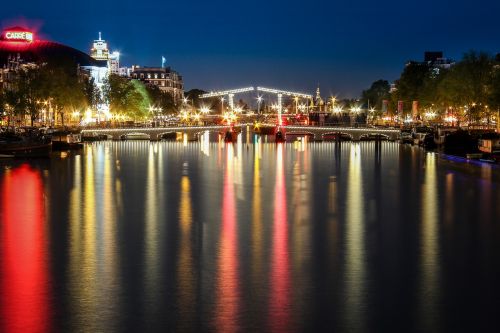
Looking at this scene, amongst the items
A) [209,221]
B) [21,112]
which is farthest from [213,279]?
[21,112]

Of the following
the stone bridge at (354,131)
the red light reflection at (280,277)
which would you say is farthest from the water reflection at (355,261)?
the stone bridge at (354,131)

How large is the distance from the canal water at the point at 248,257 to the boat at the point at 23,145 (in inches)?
920

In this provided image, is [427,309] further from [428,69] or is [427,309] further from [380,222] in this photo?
[428,69]

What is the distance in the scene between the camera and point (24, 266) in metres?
18.6

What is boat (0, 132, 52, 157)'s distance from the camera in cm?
6266

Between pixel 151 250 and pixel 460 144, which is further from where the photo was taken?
pixel 460 144

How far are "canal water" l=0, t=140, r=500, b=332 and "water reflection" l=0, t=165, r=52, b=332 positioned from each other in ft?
0.14

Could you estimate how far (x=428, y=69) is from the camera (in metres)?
124

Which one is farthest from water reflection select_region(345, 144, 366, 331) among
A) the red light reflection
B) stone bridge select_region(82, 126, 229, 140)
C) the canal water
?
stone bridge select_region(82, 126, 229, 140)

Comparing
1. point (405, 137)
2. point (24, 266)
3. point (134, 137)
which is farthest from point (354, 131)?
point (24, 266)

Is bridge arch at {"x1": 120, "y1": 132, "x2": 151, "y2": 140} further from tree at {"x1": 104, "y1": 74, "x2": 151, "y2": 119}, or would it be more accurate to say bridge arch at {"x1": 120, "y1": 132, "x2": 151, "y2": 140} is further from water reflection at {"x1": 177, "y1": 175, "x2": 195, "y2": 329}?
water reflection at {"x1": 177, "y1": 175, "x2": 195, "y2": 329}

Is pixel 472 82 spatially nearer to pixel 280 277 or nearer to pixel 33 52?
pixel 280 277

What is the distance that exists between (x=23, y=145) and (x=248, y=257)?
48.3 m

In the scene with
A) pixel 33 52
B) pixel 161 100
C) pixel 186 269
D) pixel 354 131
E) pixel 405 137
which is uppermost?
pixel 33 52
